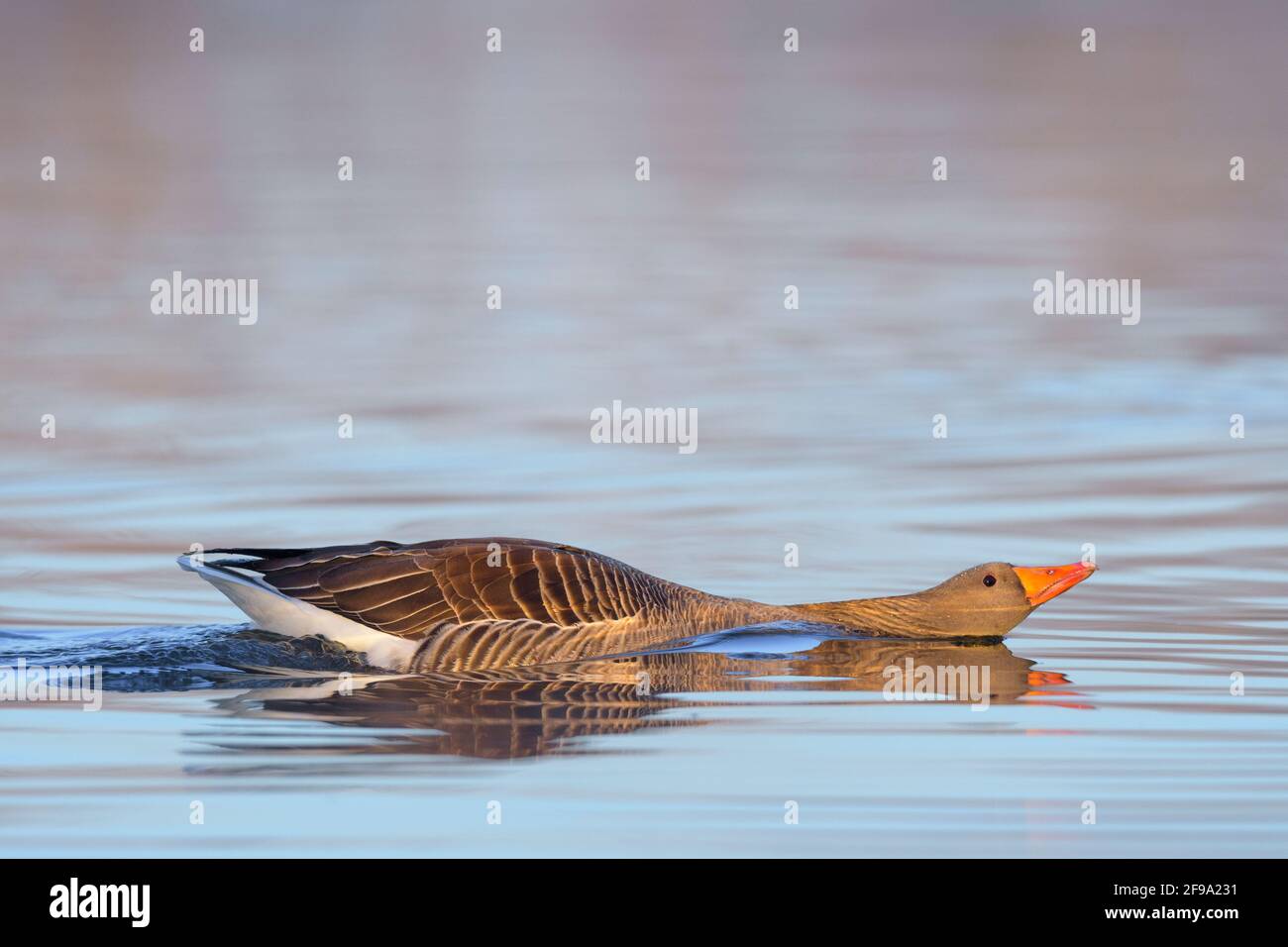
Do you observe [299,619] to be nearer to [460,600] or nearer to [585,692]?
[460,600]

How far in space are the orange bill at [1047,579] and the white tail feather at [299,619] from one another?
3.98m

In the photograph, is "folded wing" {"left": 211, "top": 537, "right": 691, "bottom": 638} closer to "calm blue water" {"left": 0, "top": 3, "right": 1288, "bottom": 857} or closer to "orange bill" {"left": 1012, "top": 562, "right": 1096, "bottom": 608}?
"calm blue water" {"left": 0, "top": 3, "right": 1288, "bottom": 857}

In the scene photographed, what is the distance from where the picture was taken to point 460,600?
13.2m

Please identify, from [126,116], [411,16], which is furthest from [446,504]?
[411,16]

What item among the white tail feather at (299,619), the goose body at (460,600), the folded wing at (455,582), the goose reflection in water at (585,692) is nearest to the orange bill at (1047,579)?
the goose body at (460,600)

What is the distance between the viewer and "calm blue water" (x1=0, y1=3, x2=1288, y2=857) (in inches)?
401

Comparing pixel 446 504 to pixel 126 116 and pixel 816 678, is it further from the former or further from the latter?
pixel 126 116

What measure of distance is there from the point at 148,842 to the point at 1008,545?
8533 mm

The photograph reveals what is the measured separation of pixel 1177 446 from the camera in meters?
19.8

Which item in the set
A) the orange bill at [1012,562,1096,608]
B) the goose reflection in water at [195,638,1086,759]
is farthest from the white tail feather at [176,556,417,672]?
the orange bill at [1012,562,1096,608]

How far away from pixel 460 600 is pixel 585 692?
1.23 m

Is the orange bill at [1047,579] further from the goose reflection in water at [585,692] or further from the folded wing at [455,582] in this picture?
the folded wing at [455,582]

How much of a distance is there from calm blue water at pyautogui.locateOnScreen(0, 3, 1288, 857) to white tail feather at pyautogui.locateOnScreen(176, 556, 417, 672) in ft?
0.58

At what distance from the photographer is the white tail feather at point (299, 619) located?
13.1 m
